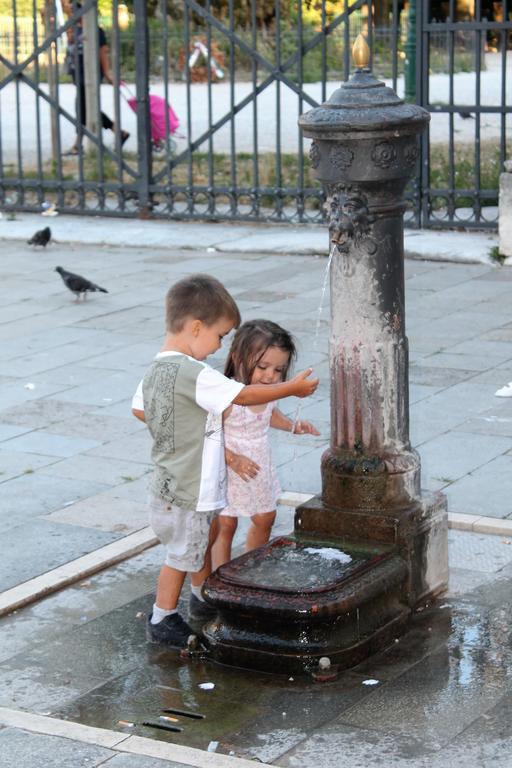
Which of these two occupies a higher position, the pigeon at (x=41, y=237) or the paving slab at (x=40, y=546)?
the pigeon at (x=41, y=237)

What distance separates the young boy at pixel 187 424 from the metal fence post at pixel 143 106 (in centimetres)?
937

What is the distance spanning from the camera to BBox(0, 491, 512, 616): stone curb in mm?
5191

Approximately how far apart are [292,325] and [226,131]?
12.5 m

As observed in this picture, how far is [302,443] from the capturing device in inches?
279

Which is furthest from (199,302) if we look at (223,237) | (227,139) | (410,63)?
(227,139)

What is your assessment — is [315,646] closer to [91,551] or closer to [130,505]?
[91,551]

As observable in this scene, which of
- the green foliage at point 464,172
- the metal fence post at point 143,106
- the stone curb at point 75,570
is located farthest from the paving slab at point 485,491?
the metal fence post at point 143,106

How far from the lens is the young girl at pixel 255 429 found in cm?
481

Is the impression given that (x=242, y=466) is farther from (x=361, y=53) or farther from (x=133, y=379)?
(x=133, y=379)

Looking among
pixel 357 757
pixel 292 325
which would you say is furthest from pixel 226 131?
pixel 357 757

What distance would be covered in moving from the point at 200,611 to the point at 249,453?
630 millimetres

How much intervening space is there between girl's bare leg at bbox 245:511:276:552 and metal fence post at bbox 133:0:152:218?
9182 mm

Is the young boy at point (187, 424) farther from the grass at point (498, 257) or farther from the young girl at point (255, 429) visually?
the grass at point (498, 257)

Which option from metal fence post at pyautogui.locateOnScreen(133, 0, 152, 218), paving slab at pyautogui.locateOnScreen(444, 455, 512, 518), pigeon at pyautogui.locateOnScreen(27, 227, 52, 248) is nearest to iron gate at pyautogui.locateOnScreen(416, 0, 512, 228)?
metal fence post at pyautogui.locateOnScreen(133, 0, 152, 218)
